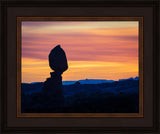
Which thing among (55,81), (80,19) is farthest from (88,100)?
(80,19)

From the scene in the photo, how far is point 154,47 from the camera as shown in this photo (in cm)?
252

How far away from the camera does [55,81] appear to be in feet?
8.27

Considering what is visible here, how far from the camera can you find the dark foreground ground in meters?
2.50

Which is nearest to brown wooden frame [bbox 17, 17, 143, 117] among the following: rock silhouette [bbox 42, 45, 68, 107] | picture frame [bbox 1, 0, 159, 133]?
picture frame [bbox 1, 0, 159, 133]

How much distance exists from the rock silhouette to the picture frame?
0.82 ft
